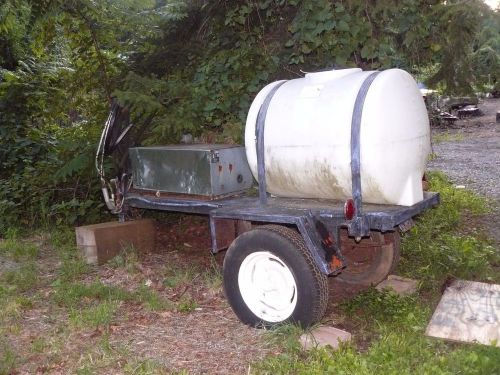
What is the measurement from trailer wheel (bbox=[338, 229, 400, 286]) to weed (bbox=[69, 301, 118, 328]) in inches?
84.0

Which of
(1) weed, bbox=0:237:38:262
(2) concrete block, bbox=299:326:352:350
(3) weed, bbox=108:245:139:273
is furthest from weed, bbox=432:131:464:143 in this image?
(2) concrete block, bbox=299:326:352:350

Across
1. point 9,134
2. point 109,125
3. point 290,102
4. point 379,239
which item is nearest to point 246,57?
point 109,125

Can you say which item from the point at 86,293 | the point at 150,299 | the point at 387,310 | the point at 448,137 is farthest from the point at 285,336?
the point at 448,137

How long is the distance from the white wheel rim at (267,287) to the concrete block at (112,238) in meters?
2.21

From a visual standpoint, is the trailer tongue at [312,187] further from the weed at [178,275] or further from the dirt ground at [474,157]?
the dirt ground at [474,157]

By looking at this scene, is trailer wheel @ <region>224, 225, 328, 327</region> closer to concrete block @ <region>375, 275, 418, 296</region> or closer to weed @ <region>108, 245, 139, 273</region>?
concrete block @ <region>375, 275, 418, 296</region>

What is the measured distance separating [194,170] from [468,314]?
252cm

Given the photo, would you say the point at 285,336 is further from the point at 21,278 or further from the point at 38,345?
the point at 21,278

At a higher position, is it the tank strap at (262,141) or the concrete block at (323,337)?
the tank strap at (262,141)

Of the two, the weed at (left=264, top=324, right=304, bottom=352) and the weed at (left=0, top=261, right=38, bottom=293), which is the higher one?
the weed at (left=0, top=261, right=38, bottom=293)

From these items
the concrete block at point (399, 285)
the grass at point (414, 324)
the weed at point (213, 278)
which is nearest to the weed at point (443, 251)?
the grass at point (414, 324)

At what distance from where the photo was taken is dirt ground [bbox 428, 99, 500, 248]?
27.5ft

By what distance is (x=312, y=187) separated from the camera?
13.9 feet

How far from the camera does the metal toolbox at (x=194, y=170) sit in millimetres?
4820
